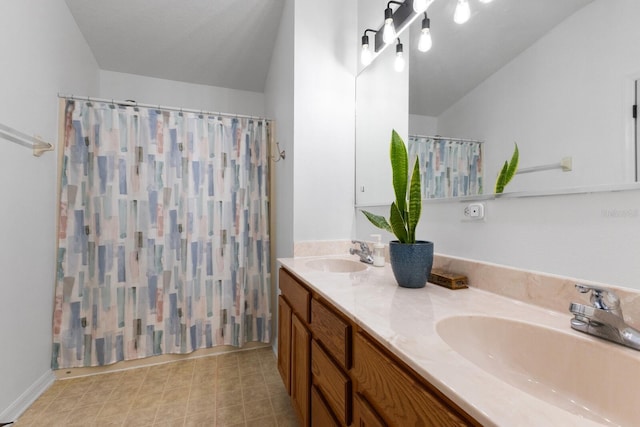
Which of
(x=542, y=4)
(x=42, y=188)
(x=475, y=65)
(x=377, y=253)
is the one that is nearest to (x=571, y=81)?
(x=542, y=4)

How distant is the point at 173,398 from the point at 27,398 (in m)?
0.76

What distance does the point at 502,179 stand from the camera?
35.4 inches

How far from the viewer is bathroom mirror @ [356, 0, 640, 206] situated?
2.11 feet

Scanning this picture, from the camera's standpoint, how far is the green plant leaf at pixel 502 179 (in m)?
0.89

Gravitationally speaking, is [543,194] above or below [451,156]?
below

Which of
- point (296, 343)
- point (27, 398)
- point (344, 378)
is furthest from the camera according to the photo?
point (27, 398)

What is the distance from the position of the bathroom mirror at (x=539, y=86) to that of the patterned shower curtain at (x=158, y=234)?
4.87 ft

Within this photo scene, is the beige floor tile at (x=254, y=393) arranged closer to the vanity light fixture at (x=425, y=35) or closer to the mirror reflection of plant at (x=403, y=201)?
the mirror reflection of plant at (x=403, y=201)

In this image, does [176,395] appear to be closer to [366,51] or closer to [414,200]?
[414,200]

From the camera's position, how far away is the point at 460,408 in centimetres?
41

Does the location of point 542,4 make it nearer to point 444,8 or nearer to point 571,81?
point 571,81

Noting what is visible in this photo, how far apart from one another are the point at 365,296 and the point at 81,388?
1.99 metres

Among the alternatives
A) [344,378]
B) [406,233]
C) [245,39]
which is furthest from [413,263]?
[245,39]

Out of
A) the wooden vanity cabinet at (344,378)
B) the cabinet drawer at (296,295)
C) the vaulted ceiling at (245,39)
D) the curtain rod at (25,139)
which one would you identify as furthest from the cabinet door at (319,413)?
the curtain rod at (25,139)
